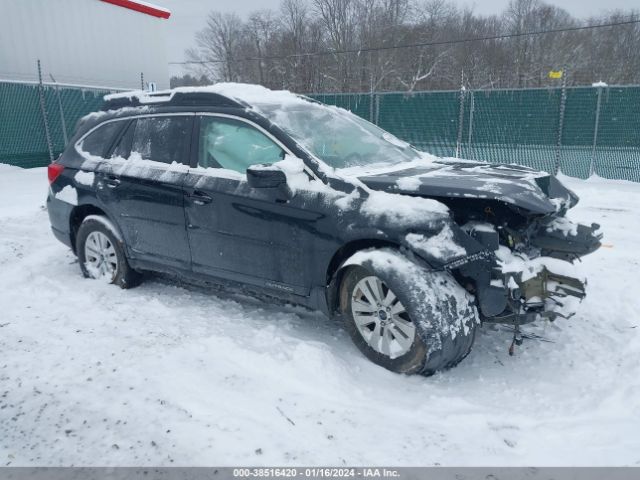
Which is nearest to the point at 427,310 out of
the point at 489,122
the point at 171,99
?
the point at 171,99

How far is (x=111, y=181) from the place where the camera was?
470 cm

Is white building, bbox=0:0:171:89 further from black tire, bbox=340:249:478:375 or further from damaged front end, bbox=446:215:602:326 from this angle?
damaged front end, bbox=446:215:602:326

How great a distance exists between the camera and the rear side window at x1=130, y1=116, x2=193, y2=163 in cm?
431

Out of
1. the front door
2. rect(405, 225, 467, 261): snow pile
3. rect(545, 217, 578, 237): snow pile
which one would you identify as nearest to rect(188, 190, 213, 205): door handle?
→ the front door

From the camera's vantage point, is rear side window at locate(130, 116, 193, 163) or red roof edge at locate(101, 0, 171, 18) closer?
rear side window at locate(130, 116, 193, 163)

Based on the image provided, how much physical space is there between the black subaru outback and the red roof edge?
61.8 feet

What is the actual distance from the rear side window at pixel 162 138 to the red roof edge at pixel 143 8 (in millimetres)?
18833

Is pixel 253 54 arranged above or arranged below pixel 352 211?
above

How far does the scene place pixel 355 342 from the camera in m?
3.51

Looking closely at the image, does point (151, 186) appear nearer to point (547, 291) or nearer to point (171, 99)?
point (171, 99)

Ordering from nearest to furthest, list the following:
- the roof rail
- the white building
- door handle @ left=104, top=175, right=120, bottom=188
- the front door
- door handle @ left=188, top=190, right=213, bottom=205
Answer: the front door, door handle @ left=188, top=190, right=213, bottom=205, the roof rail, door handle @ left=104, top=175, right=120, bottom=188, the white building

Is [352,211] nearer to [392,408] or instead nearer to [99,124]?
[392,408]

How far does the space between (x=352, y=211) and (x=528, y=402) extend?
1.57 meters

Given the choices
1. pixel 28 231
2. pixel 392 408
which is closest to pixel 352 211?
pixel 392 408
